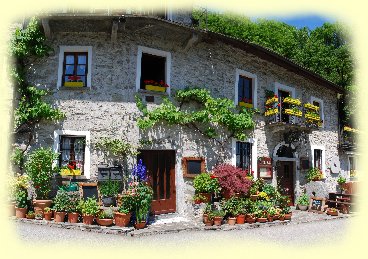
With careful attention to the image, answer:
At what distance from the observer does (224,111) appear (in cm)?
1195

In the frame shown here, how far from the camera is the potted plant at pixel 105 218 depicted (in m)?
8.81

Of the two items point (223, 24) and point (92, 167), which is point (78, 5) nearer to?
point (92, 167)

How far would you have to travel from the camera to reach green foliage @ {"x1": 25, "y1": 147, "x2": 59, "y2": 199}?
30.7 feet

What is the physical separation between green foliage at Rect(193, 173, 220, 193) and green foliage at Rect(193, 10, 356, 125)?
37.7 feet

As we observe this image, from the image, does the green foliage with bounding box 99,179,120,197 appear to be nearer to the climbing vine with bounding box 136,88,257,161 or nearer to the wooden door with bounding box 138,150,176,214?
the wooden door with bounding box 138,150,176,214

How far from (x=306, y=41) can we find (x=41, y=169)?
70.7 ft

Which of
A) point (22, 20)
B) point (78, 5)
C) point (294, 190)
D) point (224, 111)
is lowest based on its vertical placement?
point (294, 190)

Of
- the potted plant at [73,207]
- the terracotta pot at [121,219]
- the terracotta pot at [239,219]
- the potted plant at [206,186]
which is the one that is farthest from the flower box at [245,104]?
the potted plant at [73,207]

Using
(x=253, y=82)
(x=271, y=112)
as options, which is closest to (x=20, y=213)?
(x=271, y=112)

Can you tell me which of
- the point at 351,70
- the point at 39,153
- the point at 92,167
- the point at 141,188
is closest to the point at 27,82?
the point at 39,153

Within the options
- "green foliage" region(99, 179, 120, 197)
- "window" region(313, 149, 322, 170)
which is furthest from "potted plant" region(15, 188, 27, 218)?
"window" region(313, 149, 322, 170)

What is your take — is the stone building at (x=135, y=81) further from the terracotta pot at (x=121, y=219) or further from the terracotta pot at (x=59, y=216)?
the terracotta pot at (x=121, y=219)

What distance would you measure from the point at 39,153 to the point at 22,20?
14.8 ft

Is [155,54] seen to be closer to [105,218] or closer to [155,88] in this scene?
[155,88]
